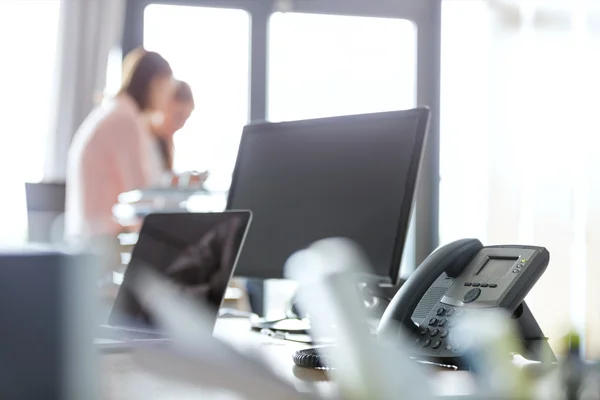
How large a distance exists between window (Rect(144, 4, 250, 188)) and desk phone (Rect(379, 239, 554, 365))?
9.86 ft

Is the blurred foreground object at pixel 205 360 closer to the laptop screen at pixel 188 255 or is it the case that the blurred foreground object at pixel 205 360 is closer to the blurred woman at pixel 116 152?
the laptop screen at pixel 188 255

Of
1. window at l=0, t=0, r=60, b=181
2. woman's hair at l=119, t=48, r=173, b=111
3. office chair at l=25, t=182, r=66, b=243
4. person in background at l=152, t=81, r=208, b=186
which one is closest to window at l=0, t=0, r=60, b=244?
window at l=0, t=0, r=60, b=181

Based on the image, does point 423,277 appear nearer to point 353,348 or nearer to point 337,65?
point 353,348

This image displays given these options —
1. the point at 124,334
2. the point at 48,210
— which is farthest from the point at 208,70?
the point at 124,334

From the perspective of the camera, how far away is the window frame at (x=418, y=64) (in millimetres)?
4223

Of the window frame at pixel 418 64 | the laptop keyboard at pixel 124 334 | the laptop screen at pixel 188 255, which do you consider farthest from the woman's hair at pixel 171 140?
the laptop keyboard at pixel 124 334

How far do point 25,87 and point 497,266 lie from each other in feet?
11.0

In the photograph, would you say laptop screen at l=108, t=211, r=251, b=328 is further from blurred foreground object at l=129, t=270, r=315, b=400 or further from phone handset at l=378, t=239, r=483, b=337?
blurred foreground object at l=129, t=270, r=315, b=400

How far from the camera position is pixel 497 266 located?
1.05 meters

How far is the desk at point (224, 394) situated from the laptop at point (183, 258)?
0.41 feet

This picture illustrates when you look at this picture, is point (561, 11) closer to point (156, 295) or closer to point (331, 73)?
point (331, 73)

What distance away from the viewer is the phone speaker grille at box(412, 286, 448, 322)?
1.05m

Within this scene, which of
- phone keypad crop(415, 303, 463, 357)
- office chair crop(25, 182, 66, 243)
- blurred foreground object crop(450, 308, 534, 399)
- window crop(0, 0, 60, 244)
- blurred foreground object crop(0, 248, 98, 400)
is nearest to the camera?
blurred foreground object crop(450, 308, 534, 399)

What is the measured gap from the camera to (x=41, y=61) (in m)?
3.96
